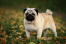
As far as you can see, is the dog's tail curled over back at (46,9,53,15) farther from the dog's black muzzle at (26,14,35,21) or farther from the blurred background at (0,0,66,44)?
the dog's black muzzle at (26,14,35,21)

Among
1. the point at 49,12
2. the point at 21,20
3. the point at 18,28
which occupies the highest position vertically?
the point at 49,12

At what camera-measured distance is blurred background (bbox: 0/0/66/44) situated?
3.21 m

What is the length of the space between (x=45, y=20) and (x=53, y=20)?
5.9 inches

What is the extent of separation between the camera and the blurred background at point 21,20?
321 centimetres

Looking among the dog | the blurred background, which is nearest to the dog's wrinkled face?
the dog

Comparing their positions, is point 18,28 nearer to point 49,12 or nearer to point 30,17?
point 30,17

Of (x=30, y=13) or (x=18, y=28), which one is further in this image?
(x=18, y=28)

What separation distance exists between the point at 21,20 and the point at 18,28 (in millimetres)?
124

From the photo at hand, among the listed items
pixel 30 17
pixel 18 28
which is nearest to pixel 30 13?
pixel 30 17

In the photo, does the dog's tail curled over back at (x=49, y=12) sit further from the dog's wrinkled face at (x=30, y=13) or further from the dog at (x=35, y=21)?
the dog's wrinkled face at (x=30, y=13)

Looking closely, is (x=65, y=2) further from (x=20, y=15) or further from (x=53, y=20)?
(x=20, y=15)

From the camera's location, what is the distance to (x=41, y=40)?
3.21 metres

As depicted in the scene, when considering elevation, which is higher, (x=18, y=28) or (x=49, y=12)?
(x=49, y=12)

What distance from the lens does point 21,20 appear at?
3314mm
